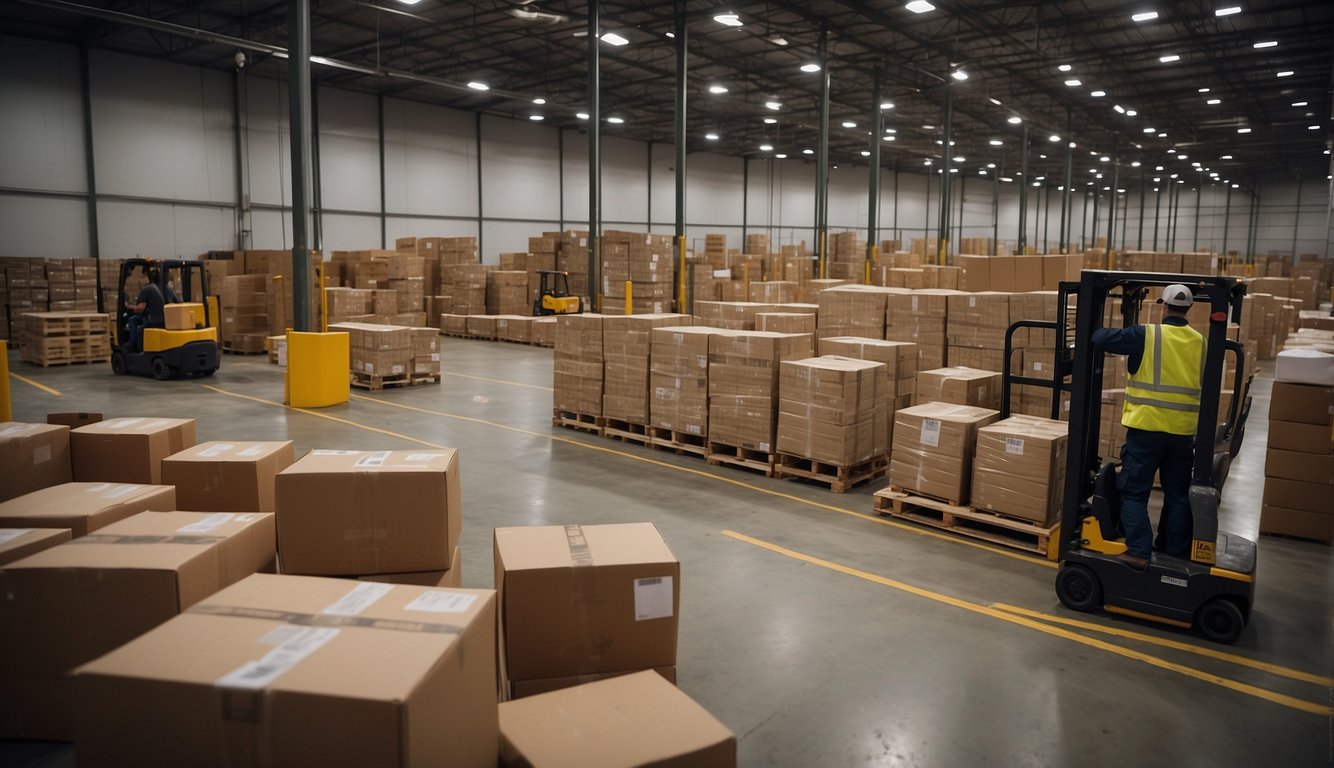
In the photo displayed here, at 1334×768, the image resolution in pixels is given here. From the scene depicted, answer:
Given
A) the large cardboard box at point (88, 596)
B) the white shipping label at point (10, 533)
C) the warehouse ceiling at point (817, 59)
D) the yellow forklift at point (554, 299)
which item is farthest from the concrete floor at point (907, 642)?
the yellow forklift at point (554, 299)

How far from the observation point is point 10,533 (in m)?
3.24

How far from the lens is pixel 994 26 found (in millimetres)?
18250

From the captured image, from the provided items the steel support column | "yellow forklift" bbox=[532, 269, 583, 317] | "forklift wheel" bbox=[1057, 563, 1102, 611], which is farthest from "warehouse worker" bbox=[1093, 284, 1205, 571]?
"yellow forklift" bbox=[532, 269, 583, 317]

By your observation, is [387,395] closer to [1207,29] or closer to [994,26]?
[994,26]

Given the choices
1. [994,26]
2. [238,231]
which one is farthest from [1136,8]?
[238,231]

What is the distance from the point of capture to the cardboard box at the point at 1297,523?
6.31 m

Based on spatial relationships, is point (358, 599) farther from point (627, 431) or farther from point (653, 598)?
point (627, 431)

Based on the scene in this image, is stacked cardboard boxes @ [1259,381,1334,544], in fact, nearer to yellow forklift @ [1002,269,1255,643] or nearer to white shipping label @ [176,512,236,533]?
yellow forklift @ [1002,269,1255,643]

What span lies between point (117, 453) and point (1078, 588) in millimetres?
5599

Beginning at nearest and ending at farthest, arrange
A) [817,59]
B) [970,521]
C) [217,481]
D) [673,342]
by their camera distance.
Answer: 1. [217,481]
2. [970,521]
3. [673,342]
4. [817,59]

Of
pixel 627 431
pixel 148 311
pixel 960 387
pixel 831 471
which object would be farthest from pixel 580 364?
pixel 148 311

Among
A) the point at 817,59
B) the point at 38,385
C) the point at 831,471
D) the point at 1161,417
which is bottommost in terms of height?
the point at 831,471

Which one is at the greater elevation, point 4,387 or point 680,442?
point 4,387

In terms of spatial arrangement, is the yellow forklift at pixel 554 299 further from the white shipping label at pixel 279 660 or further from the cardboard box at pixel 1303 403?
the white shipping label at pixel 279 660
